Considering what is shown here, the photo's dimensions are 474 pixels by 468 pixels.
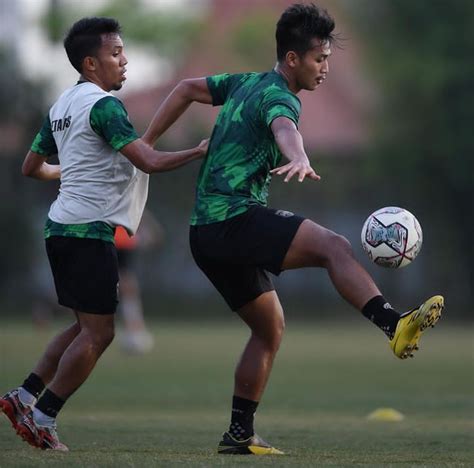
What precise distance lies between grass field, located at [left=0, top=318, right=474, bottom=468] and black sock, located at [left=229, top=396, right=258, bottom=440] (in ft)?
0.64

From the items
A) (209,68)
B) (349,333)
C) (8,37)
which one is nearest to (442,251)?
(349,333)

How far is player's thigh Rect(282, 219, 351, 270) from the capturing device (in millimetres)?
6902

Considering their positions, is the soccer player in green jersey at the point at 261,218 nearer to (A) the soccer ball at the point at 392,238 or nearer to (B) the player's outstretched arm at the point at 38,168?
(A) the soccer ball at the point at 392,238

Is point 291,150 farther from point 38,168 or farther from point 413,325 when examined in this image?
point 38,168

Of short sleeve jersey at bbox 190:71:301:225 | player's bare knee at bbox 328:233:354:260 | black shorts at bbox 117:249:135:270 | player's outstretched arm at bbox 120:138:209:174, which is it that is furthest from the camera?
black shorts at bbox 117:249:135:270

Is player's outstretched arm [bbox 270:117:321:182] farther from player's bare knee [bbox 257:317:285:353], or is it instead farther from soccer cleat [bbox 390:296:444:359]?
player's bare knee [bbox 257:317:285:353]

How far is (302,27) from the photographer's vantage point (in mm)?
7301

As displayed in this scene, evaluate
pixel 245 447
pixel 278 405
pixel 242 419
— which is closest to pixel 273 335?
pixel 242 419

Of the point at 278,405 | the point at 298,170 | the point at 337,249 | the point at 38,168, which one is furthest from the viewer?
the point at 278,405

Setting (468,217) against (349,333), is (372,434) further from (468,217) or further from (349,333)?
(468,217)

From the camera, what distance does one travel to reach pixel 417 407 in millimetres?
11367

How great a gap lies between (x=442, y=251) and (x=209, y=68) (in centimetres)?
2148

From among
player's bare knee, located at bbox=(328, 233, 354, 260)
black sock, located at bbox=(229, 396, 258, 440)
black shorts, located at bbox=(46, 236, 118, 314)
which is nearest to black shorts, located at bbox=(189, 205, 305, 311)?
player's bare knee, located at bbox=(328, 233, 354, 260)

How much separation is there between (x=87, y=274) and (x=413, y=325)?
75.3 inches
